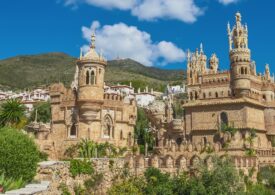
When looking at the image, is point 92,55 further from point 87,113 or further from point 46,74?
point 46,74

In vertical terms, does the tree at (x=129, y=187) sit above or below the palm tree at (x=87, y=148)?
below

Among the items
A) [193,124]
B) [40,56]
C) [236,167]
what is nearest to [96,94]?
[193,124]

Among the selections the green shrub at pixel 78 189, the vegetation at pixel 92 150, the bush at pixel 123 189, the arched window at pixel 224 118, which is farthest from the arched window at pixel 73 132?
the arched window at pixel 224 118

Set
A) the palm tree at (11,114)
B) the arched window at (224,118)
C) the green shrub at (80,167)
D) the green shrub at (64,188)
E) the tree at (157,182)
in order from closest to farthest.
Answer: the green shrub at (64,188)
the green shrub at (80,167)
the tree at (157,182)
the palm tree at (11,114)
the arched window at (224,118)

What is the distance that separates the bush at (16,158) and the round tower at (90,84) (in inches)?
723

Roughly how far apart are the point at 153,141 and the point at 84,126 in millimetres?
13017

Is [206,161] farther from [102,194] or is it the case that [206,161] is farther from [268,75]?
[268,75]

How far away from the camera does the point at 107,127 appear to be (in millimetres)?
39375

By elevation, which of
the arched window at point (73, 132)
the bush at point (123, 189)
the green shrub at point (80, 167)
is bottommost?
the bush at point (123, 189)

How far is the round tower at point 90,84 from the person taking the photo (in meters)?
37.7

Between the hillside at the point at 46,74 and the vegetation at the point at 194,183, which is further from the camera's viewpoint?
the hillside at the point at 46,74

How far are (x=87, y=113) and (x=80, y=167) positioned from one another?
43.6 ft

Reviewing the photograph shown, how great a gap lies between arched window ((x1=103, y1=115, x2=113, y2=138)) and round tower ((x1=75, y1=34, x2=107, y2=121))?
65.4 inches

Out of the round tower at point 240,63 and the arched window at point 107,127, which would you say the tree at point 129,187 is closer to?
the arched window at point 107,127
